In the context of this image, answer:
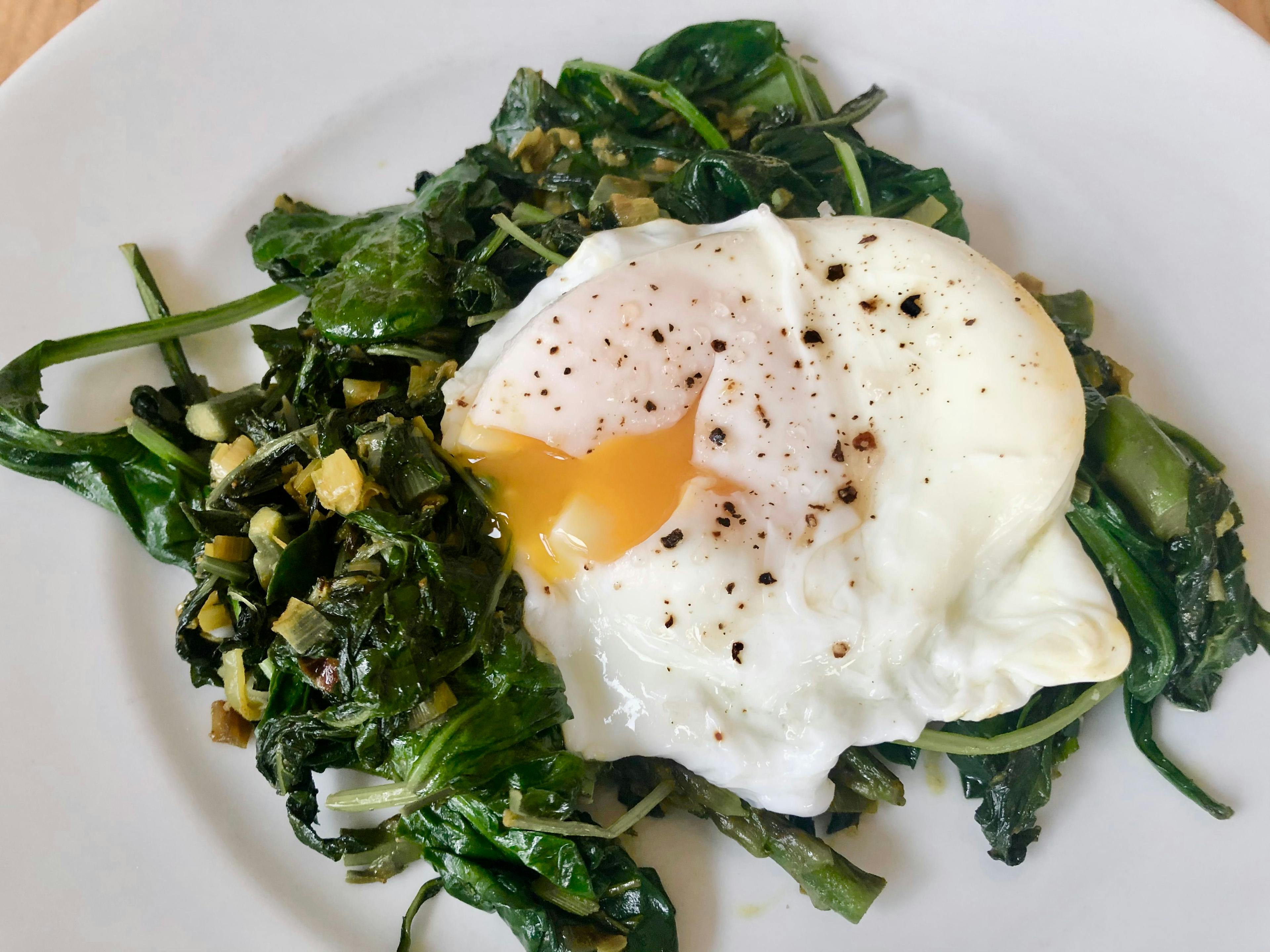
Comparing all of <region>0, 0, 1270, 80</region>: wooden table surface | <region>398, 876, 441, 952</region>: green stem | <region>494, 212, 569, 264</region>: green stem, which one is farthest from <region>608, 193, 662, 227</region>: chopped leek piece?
<region>0, 0, 1270, 80</region>: wooden table surface

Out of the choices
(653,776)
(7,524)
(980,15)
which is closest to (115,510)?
(7,524)

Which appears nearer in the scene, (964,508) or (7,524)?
(964,508)

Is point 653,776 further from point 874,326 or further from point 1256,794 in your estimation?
point 1256,794

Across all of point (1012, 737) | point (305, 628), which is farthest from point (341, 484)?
point (1012, 737)

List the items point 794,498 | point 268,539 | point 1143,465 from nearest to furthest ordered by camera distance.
→ 1. point 794,498
2. point 268,539
3. point 1143,465

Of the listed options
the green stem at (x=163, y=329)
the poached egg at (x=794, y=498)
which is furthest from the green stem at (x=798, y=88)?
the green stem at (x=163, y=329)

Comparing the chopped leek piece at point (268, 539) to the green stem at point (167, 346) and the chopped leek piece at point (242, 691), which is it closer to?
the chopped leek piece at point (242, 691)

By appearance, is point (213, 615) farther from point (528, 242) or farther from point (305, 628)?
point (528, 242)
